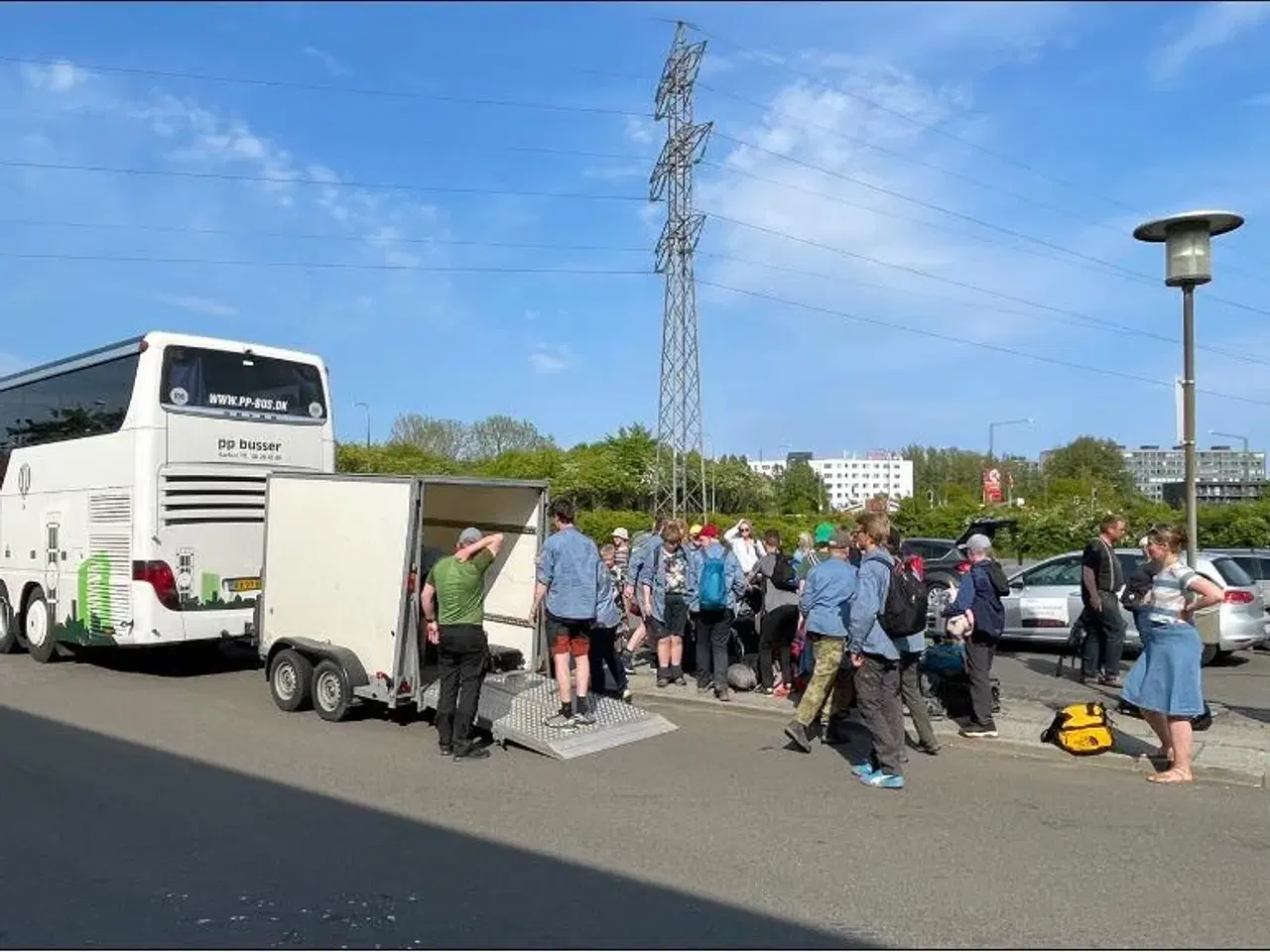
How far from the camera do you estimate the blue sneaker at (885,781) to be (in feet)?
23.9

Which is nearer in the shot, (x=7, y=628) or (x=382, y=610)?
(x=382, y=610)

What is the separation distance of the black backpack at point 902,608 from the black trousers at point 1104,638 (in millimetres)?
4313

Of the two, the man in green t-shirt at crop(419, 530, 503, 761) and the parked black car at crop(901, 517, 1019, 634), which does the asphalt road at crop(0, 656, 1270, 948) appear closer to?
the man in green t-shirt at crop(419, 530, 503, 761)

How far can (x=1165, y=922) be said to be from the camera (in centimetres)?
478

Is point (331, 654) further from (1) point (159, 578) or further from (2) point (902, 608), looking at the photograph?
(2) point (902, 608)

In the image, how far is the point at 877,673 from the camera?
7.59m

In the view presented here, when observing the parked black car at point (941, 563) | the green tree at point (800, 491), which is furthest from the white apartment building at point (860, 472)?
the parked black car at point (941, 563)

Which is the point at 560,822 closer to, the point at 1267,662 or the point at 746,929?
the point at 746,929

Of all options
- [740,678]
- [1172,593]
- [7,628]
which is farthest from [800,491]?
[1172,593]

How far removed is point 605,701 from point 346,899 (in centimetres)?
452

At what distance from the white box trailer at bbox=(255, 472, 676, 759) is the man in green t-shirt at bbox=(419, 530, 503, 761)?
418 mm

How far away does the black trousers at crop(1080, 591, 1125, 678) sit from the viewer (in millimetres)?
11156

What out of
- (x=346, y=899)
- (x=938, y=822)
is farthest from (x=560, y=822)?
(x=938, y=822)

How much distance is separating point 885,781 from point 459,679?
10.8ft
